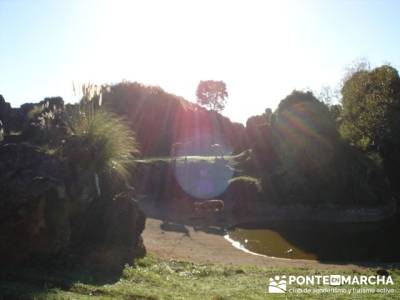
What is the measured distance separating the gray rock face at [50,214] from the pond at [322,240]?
357 inches

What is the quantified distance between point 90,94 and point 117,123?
1.49m

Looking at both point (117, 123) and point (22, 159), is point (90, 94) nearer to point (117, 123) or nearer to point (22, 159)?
point (117, 123)

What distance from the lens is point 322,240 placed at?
81.3 ft

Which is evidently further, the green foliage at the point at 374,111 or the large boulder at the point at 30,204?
the green foliage at the point at 374,111

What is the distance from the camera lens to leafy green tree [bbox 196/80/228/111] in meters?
116

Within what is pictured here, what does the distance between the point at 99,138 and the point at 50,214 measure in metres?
3.41

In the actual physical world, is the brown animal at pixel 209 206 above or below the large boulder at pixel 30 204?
below

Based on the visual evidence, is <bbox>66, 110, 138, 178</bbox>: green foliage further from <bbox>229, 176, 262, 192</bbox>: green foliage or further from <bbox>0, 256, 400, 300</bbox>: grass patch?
<bbox>229, 176, 262, 192</bbox>: green foliage

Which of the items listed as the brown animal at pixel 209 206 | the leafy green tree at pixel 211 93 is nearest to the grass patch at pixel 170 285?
the brown animal at pixel 209 206

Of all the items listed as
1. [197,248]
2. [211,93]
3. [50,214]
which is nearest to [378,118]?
[197,248]

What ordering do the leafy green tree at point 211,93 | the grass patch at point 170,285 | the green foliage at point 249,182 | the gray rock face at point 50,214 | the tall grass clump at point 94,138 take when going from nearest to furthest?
the grass patch at point 170,285 < the gray rock face at point 50,214 < the tall grass clump at point 94,138 < the green foliage at point 249,182 < the leafy green tree at point 211,93

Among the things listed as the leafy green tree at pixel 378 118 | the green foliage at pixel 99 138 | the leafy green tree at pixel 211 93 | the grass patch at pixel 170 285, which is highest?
the leafy green tree at pixel 211 93

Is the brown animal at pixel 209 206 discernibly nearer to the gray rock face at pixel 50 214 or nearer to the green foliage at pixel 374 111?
the gray rock face at pixel 50 214

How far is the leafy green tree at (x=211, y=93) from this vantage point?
382 ft
